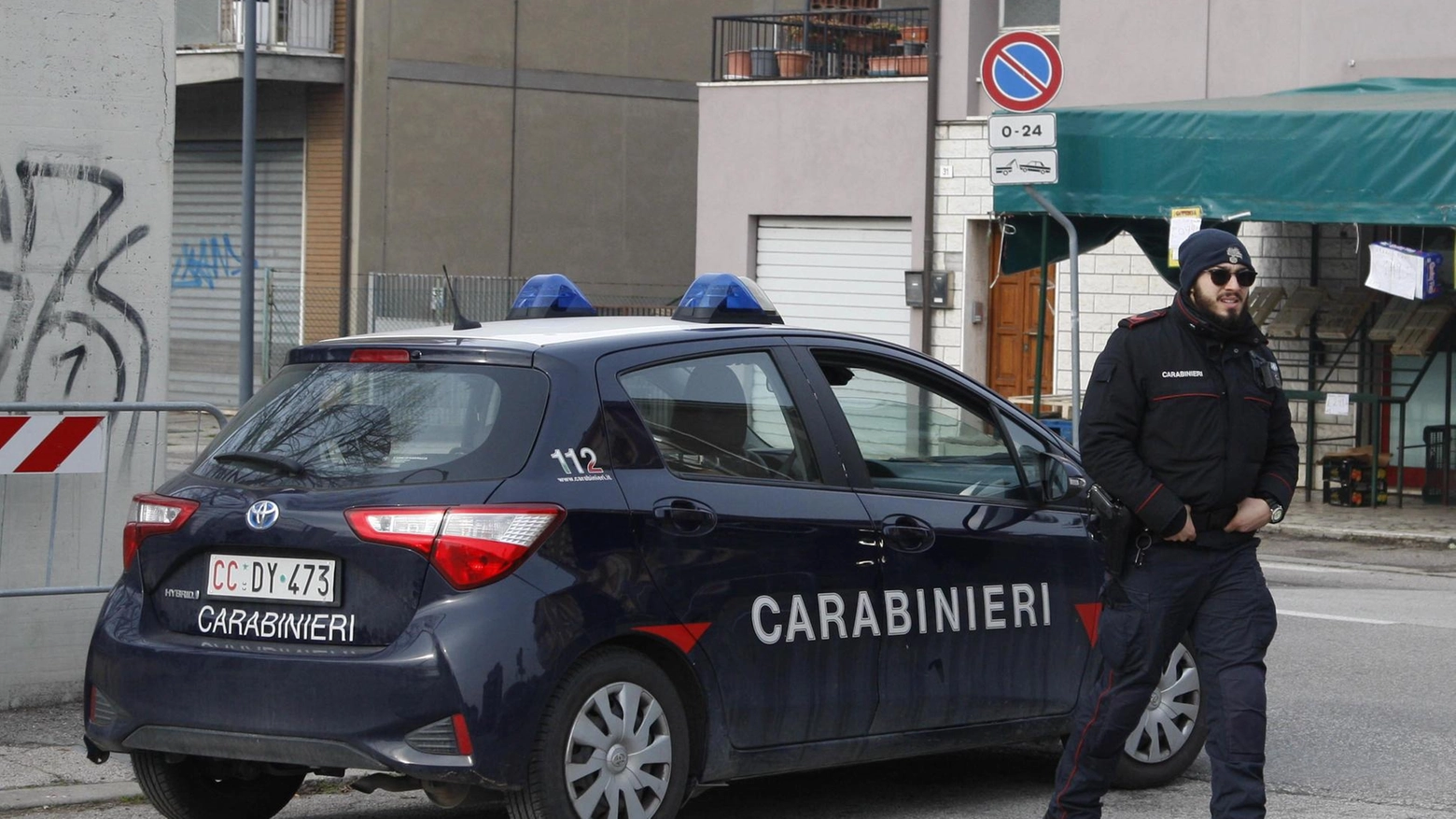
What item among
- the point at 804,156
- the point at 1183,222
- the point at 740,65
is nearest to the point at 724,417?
the point at 1183,222

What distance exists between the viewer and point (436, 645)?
511 centimetres

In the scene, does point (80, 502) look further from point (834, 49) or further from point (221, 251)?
point (221, 251)

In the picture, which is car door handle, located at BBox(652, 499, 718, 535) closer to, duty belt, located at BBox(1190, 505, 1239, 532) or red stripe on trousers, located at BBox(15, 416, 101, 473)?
duty belt, located at BBox(1190, 505, 1239, 532)

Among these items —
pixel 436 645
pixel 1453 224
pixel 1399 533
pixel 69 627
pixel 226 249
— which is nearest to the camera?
pixel 436 645

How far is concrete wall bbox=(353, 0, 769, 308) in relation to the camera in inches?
1061

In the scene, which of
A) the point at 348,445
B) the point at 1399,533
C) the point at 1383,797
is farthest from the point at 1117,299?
the point at 348,445

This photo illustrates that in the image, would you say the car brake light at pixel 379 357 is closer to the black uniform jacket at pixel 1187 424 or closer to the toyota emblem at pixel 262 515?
the toyota emblem at pixel 262 515

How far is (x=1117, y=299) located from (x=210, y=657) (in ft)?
51.8

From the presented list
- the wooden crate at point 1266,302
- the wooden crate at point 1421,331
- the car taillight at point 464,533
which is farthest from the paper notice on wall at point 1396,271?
the car taillight at point 464,533

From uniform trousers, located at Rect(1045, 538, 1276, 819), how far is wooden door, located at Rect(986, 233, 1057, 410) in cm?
1608

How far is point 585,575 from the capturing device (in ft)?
17.5

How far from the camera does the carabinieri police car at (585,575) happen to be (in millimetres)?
5180

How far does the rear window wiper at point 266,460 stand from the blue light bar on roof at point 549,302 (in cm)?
129

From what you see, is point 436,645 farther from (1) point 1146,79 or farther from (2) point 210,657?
(1) point 1146,79
